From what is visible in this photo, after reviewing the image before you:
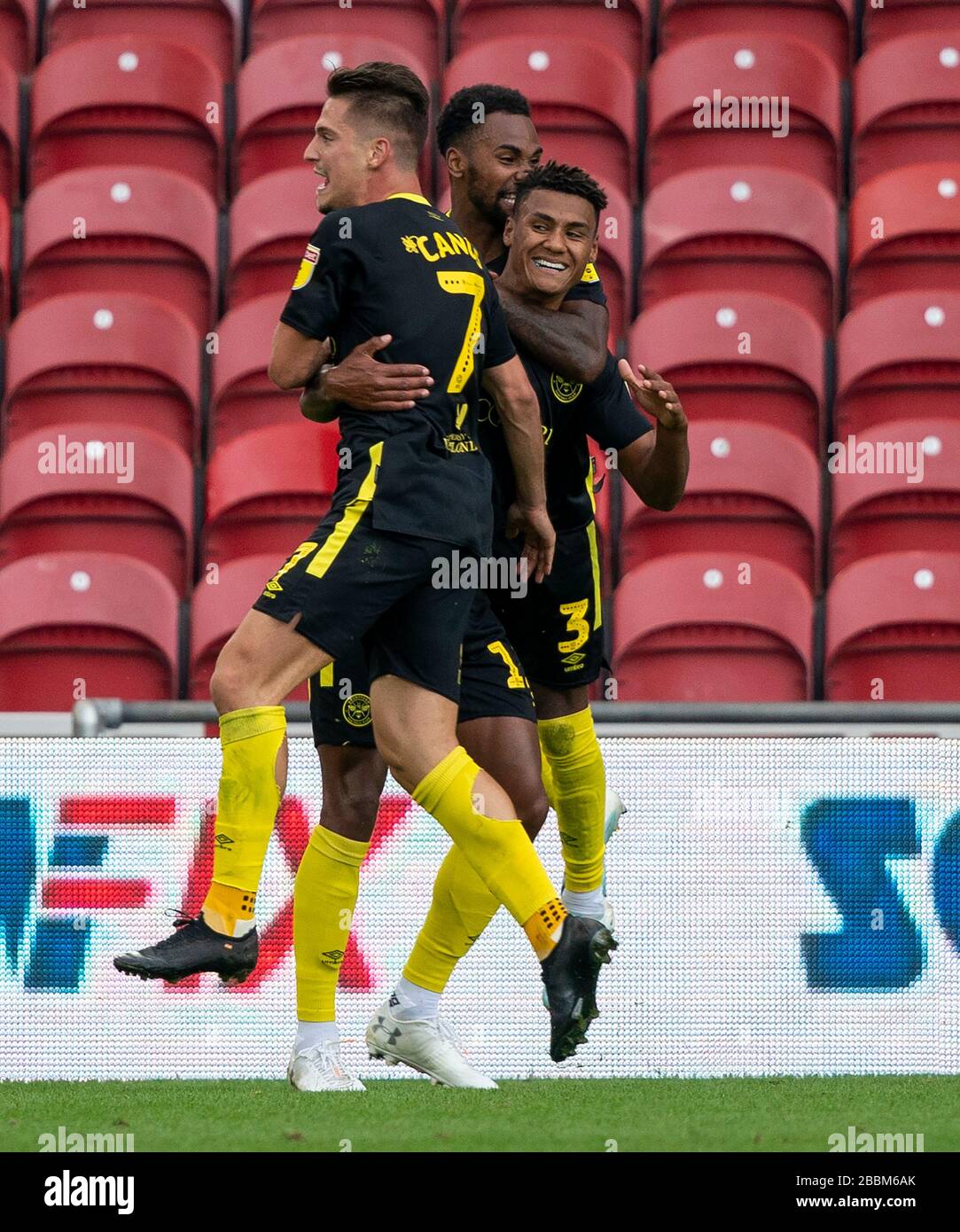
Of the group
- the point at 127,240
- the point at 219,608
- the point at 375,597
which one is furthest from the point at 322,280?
the point at 127,240

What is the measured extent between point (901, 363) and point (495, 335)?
3.35m

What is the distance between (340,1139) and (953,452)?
4030 mm

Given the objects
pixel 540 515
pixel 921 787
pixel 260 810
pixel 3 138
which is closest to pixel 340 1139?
pixel 260 810

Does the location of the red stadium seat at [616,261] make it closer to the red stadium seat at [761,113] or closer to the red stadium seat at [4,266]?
the red stadium seat at [761,113]

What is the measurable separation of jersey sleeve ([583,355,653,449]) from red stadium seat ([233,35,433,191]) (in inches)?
125

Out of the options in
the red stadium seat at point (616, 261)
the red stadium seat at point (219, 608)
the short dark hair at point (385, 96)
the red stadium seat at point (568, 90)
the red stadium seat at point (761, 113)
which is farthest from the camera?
the red stadium seat at point (761, 113)

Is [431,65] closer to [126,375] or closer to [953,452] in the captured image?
[126,375]

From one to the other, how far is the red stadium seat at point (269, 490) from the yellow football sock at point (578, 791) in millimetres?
2267

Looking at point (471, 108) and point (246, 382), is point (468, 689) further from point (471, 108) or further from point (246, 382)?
point (246, 382)

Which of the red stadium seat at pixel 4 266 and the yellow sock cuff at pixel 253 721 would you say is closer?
the yellow sock cuff at pixel 253 721

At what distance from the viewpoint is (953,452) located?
6.63 meters

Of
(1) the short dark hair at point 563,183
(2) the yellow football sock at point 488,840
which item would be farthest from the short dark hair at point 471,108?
(2) the yellow football sock at point 488,840

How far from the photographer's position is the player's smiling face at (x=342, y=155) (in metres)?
3.76

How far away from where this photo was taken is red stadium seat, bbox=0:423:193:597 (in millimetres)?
6633
